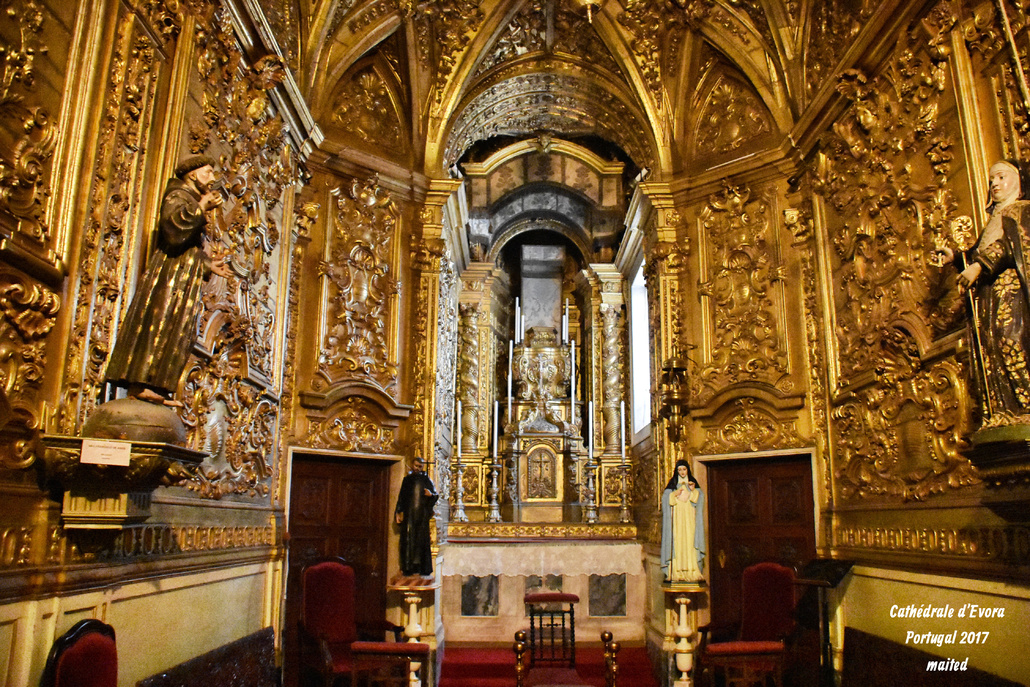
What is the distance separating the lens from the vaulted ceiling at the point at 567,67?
839 centimetres

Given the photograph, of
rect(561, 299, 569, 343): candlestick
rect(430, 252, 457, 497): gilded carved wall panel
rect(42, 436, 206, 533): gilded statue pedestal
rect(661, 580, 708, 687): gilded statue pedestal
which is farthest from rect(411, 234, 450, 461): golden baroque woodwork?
rect(561, 299, 569, 343): candlestick

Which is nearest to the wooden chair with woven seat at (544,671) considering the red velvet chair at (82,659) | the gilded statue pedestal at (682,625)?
the gilded statue pedestal at (682,625)

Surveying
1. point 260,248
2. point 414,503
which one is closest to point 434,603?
point 414,503

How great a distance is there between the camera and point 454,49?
9719mm

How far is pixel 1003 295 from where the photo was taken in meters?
4.40

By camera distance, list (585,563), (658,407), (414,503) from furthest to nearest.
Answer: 1. (585,563)
2. (658,407)
3. (414,503)

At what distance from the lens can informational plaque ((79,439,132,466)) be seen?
3.82 metres

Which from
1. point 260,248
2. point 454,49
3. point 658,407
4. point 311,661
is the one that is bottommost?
point 311,661

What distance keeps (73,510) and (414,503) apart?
4.39 m

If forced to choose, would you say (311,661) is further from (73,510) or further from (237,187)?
(237,187)

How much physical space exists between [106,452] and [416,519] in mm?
4494

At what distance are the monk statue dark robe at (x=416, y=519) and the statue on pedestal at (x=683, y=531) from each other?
255 cm

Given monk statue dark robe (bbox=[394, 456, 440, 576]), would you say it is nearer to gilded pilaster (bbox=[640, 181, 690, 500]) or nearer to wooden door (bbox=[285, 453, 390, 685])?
wooden door (bbox=[285, 453, 390, 685])

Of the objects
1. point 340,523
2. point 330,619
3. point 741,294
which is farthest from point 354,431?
point 741,294
